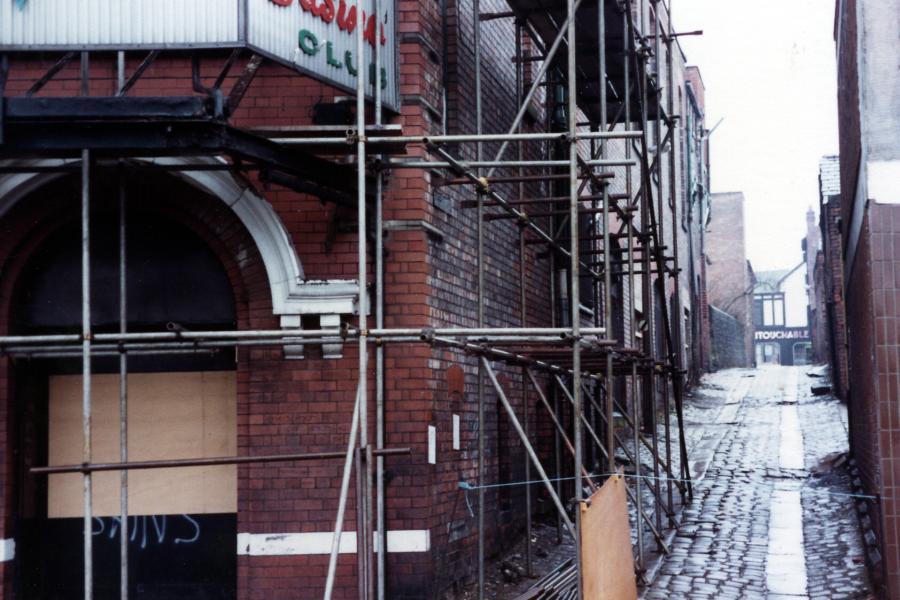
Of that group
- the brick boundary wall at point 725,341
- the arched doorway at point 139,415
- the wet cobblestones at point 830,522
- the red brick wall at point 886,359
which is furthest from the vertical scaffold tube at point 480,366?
the brick boundary wall at point 725,341

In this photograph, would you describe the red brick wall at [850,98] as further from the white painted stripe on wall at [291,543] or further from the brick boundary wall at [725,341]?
the brick boundary wall at [725,341]

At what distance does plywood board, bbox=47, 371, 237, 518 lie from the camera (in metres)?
9.13

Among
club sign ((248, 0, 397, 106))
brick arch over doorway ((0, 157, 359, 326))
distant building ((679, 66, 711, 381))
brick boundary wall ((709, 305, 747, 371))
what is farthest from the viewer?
brick boundary wall ((709, 305, 747, 371))

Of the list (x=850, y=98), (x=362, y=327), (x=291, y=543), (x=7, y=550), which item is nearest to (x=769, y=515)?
(x=850, y=98)

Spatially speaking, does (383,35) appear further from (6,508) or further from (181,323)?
(6,508)

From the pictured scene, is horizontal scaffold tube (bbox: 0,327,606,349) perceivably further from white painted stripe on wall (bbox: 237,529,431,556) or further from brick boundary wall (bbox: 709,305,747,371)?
brick boundary wall (bbox: 709,305,747,371)

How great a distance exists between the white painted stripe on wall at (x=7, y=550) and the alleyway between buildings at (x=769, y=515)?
572cm

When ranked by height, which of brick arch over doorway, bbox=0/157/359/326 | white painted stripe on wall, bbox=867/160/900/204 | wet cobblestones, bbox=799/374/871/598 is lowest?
wet cobblestones, bbox=799/374/871/598

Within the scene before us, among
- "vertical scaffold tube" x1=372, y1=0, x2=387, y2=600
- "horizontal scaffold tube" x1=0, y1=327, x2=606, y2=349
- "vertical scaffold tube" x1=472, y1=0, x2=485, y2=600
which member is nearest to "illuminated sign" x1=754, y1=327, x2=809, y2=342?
"vertical scaffold tube" x1=472, y1=0, x2=485, y2=600

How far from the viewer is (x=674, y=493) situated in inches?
637

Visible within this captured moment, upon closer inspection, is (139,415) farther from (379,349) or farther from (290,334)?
(379,349)

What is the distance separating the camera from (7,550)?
8.62m

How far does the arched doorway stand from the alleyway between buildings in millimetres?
4363

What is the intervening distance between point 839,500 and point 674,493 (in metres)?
2.32
